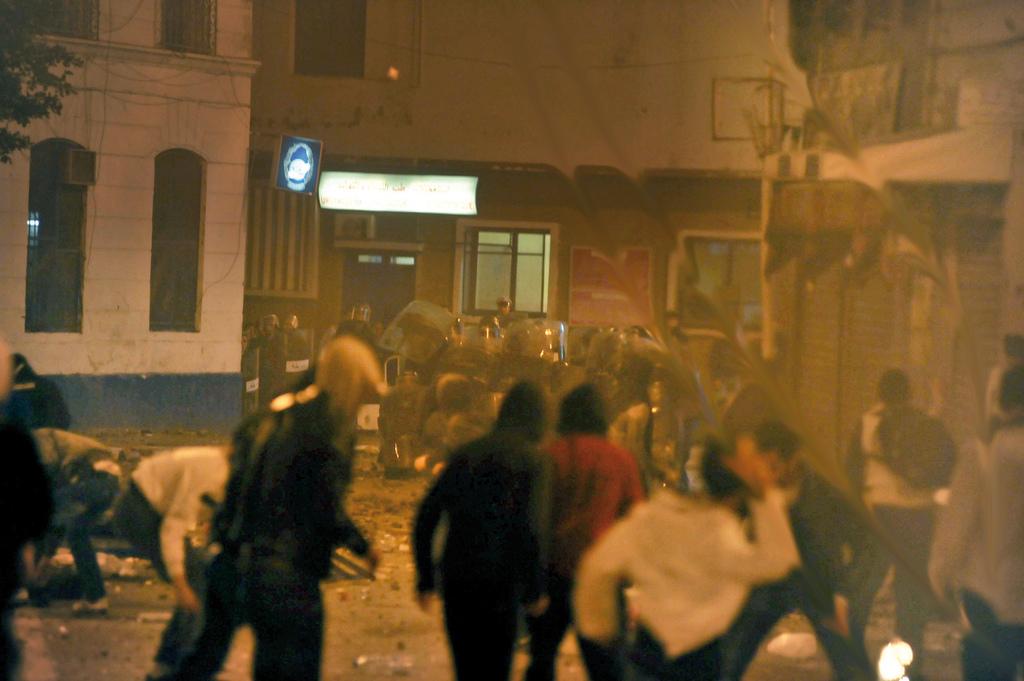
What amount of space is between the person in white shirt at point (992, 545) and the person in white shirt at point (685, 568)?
755mm

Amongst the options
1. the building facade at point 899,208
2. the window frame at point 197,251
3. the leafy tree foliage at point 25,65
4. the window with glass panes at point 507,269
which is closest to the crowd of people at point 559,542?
the building facade at point 899,208

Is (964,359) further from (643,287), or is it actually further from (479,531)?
(643,287)

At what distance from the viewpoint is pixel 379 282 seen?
897 inches

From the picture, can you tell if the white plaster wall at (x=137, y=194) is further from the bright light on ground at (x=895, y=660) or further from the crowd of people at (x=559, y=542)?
the bright light on ground at (x=895, y=660)

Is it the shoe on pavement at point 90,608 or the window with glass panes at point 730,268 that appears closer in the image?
the shoe on pavement at point 90,608

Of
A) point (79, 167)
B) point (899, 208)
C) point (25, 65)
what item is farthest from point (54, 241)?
point (899, 208)

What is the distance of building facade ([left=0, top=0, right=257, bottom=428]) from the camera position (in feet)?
57.3

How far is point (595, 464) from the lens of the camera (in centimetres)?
588

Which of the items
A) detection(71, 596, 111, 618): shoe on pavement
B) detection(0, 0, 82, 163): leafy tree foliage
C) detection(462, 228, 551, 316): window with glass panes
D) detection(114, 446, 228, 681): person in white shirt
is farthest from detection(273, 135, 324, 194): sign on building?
detection(114, 446, 228, 681): person in white shirt

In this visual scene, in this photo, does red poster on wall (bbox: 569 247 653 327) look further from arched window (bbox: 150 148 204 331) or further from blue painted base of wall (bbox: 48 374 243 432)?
arched window (bbox: 150 148 204 331)

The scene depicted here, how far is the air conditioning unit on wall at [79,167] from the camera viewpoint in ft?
57.1

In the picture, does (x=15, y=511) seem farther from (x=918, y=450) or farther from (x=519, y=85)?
(x=519, y=85)

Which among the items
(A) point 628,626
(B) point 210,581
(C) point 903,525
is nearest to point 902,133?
(C) point 903,525

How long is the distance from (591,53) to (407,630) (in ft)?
52.3
